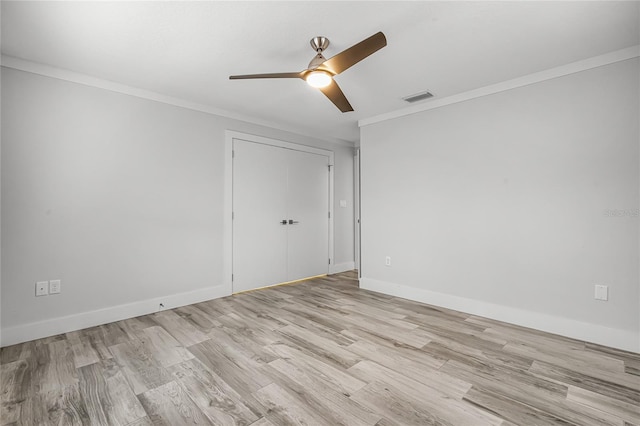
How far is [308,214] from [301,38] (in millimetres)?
2950

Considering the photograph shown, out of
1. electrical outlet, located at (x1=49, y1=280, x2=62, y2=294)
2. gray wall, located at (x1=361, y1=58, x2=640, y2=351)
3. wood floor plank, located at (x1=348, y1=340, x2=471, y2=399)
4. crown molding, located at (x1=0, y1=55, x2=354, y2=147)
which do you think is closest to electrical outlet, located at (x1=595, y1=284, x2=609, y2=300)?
gray wall, located at (x1=361, y1=58, x2=640, y2=351)

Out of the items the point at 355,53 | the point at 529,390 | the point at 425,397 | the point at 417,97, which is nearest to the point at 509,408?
the point at 529,390

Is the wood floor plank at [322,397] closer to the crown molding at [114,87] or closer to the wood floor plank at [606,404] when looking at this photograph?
the wood floor plank at [606,404]

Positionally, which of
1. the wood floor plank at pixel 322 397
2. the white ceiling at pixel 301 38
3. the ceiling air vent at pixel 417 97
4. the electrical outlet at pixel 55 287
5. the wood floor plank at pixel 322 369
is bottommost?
the wood floor plank at pixel 322 397

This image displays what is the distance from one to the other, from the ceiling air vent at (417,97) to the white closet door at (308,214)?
1.87 m

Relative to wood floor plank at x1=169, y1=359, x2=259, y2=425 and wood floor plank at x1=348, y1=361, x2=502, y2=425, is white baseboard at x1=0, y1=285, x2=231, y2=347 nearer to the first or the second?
wood floor plank at x1=169, y1=359, x2=259, y2=425

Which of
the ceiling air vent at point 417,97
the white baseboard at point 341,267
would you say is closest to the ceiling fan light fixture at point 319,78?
the ceiling air vent at point 417,97

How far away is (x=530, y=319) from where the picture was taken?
2797mm

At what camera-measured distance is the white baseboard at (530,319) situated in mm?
2367

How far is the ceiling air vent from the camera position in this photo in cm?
328

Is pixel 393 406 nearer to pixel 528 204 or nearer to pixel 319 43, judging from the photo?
pixel 528 204

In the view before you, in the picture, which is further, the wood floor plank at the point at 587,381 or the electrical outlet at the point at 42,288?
the electrical outlet at the point at 42,288

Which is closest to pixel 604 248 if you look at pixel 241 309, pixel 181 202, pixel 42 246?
pixel 241 309

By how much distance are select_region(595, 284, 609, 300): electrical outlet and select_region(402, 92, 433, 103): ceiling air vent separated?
2.41 meters
